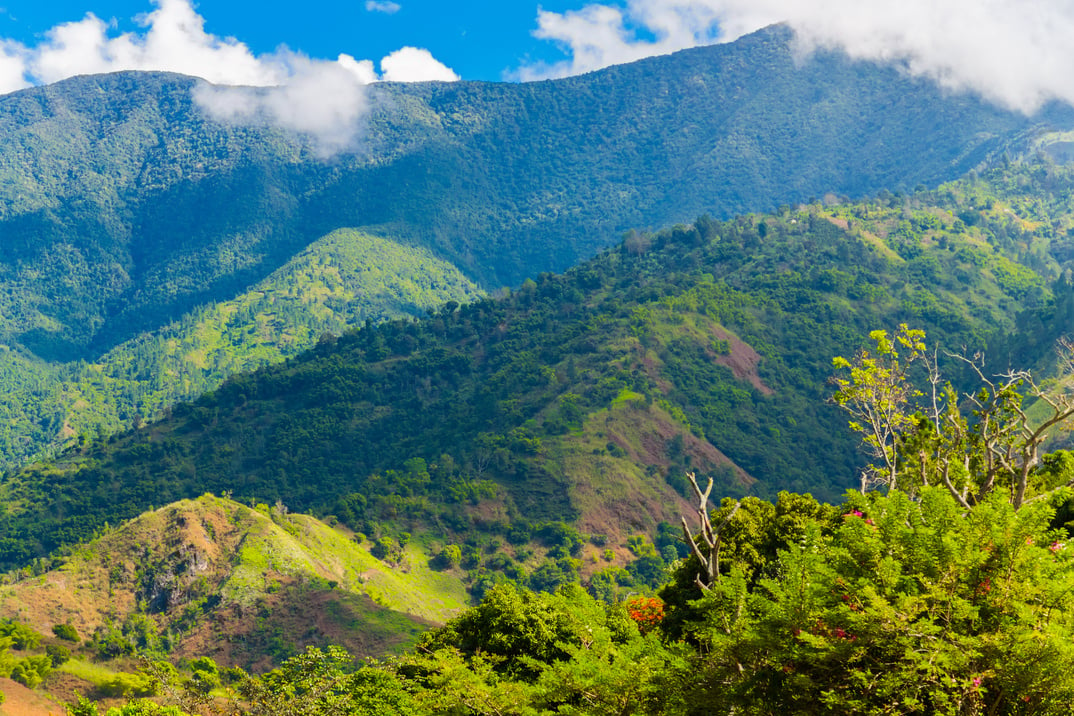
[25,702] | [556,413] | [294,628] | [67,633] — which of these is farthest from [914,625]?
[556,413]

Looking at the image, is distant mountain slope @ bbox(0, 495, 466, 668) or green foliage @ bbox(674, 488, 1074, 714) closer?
green foliage @ bbox(674, 488, 1074, 714)

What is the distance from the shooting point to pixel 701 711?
25.2m

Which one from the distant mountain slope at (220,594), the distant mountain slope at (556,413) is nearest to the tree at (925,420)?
the distant mountain slope at (220,594)

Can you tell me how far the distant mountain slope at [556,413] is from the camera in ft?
454

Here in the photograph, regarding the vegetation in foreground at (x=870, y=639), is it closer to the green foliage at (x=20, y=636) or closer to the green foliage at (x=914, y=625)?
the green foliage at (x=914, y=625)

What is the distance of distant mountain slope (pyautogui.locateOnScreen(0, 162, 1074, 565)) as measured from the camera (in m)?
138

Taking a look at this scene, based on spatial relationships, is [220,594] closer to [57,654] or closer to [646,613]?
[57,654]

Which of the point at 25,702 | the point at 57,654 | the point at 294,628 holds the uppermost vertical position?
the point at 294,628

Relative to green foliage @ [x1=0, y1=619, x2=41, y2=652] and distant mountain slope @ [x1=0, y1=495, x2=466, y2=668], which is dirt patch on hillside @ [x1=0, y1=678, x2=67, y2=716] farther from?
distant mountain slope @ [x1=0, y1=495, x2=466, y2=668]

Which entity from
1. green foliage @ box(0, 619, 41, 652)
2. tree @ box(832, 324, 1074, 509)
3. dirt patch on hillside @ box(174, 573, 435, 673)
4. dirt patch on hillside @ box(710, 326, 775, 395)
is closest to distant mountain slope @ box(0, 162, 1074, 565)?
dirt patch on hillside @ box(710, 326, 775, 395)

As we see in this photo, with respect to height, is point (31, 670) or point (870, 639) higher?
point (870, 639)

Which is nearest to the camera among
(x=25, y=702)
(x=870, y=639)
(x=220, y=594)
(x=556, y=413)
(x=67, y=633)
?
(x=870, y=639)

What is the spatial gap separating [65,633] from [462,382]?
312ft

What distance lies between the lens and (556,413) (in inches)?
5861
